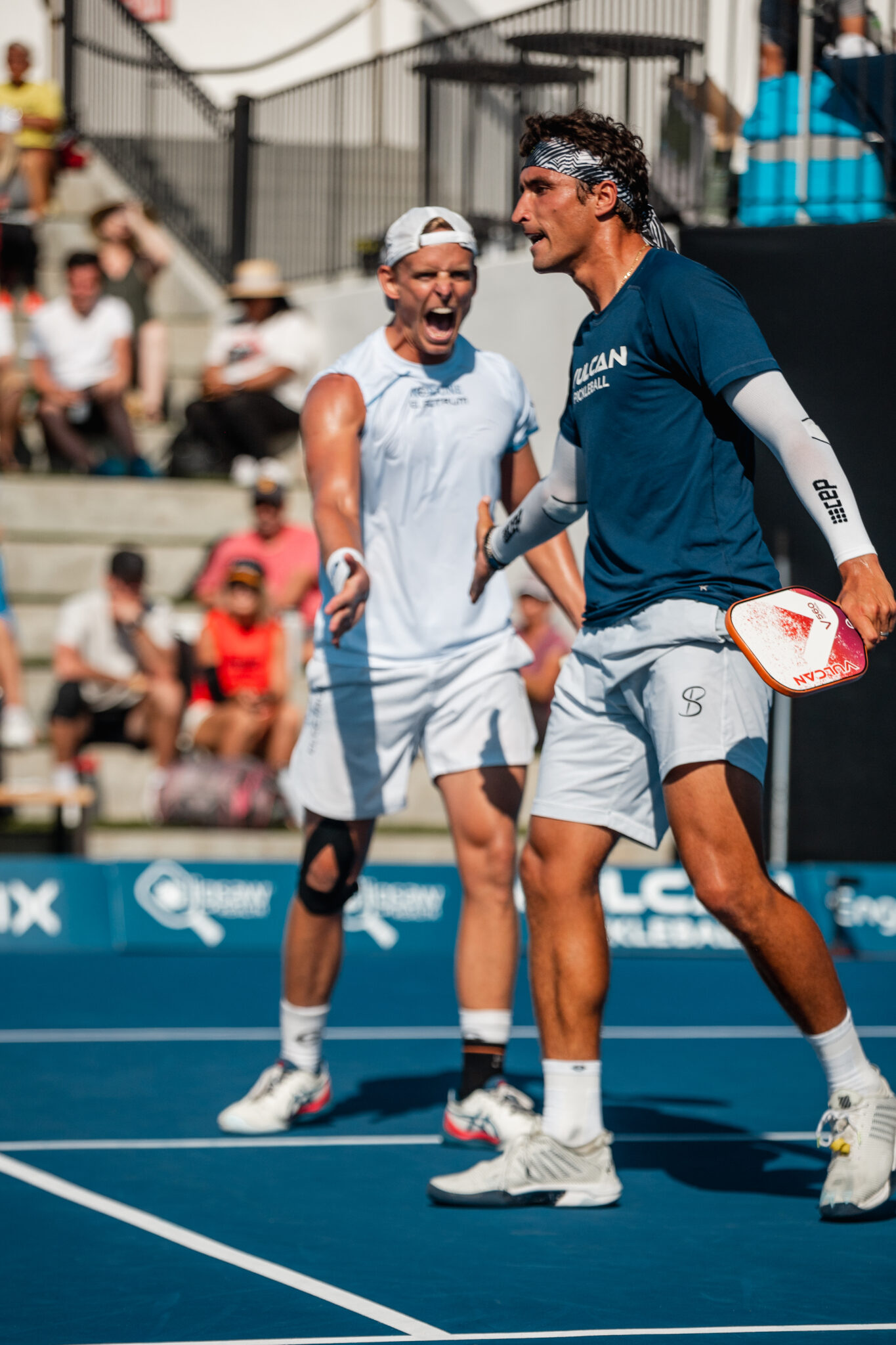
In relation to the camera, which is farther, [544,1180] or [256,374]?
[256,374]

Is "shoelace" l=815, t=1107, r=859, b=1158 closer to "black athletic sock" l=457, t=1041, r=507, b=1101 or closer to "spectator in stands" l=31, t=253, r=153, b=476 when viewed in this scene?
"black athletic sock" l=457, t=1041, r=507, b=1101

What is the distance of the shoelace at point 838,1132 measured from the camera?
13.5ft

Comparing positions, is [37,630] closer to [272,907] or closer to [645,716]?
[272,907]

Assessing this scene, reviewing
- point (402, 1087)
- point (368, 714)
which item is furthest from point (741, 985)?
point (368, 714)

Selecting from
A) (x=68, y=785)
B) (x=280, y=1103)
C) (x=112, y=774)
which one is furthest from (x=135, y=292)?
(x=280, y=1103)

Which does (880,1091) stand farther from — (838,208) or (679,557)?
(838,208)

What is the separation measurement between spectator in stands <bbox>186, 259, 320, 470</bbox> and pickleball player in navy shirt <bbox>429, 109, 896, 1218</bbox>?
9.55 m

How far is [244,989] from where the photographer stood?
7.95 m

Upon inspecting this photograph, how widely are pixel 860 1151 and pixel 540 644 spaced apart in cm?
703

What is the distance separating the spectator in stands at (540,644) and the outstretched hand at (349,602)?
6.04 meters

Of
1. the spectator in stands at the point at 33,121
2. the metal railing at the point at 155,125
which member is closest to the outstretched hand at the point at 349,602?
the metal railing at the point at 155,125

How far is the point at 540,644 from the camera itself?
36.2 ft

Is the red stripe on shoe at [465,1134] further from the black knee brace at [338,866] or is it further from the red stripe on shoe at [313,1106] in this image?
the black knee brace at [338,866]

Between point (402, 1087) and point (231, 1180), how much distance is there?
1.31 m
